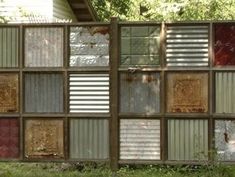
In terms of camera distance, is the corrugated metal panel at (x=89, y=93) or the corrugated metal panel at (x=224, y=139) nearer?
the corrugated metal panel at (x=224, y=139)

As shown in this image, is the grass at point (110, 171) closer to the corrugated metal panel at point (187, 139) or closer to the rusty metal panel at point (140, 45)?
the corrugated metal panel at point (187, 139)

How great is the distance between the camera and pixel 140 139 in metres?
7.98

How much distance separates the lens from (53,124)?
26.7 ft

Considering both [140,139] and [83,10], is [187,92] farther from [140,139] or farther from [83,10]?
[83,10]

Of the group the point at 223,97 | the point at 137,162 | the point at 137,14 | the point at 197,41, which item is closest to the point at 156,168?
the point at 137,162

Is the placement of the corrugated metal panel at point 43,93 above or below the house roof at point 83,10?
below

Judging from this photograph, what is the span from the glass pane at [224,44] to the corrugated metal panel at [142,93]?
0.91 meters

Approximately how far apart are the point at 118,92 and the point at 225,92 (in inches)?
59.6

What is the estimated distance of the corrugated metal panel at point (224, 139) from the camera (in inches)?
308

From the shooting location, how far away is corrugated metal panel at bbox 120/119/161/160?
26.2 feet

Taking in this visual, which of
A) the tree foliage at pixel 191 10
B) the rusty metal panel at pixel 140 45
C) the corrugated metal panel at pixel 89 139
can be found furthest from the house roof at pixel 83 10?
the corrugated metal panel at pixel 89 139

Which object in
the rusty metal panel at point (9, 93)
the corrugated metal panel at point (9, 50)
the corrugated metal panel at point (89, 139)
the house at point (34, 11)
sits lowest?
the corrugated metal panel at point (89, 139)

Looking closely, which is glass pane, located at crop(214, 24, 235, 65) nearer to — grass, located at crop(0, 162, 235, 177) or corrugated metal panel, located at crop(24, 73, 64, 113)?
grass, located at crop(0, 162, 235, 177)

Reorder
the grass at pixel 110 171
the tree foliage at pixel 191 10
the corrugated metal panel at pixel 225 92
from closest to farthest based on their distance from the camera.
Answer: the grass at pixel 110 171 < the corrugated metal panel at pixel 225 92 < the tree foliage at pixel 191 10
